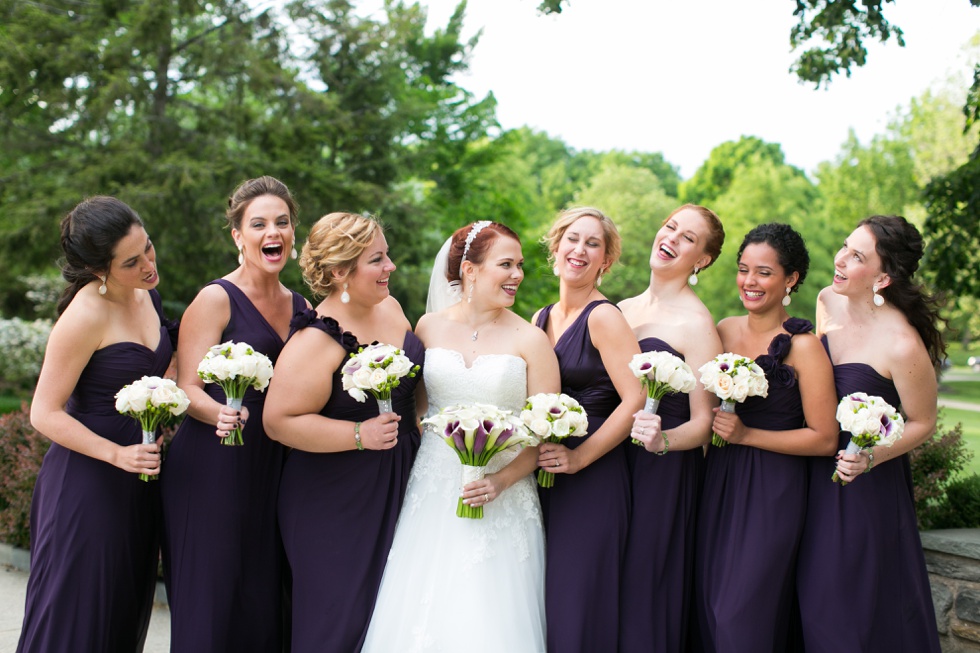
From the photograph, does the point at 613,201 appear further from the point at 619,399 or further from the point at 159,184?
the point at 619,399

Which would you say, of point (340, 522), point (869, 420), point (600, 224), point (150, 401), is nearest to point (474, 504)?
point (340, 522)

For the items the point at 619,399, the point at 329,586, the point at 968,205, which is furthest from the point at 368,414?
the point at 968,205

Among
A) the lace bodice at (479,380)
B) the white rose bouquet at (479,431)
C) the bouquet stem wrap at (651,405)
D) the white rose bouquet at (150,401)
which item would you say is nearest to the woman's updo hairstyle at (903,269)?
the bouquet stem wrap at (651,405)

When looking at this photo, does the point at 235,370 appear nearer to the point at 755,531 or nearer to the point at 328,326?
the point at 328,326

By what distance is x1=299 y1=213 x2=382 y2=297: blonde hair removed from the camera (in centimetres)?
456

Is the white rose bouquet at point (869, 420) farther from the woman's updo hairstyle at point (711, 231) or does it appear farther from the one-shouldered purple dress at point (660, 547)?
the woman's updo hairstyle at point (711, 231)

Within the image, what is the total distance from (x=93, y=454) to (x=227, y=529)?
0.79 m

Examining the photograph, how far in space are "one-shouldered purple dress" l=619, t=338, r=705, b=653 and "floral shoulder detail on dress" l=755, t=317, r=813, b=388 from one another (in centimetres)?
48

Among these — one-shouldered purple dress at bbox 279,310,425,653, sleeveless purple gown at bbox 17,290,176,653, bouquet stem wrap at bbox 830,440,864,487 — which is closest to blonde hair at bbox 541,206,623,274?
one-shouldered purple dress at bbox 279,310,425,653

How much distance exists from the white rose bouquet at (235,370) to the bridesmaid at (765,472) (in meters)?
2.41

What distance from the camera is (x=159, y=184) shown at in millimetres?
17906

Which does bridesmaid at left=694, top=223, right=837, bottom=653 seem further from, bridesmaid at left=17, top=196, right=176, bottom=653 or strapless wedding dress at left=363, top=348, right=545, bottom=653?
bridesmaid at left=17, top=196, right=176, bottom=653

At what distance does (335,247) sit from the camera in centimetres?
456

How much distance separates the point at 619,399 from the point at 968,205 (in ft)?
19.6
